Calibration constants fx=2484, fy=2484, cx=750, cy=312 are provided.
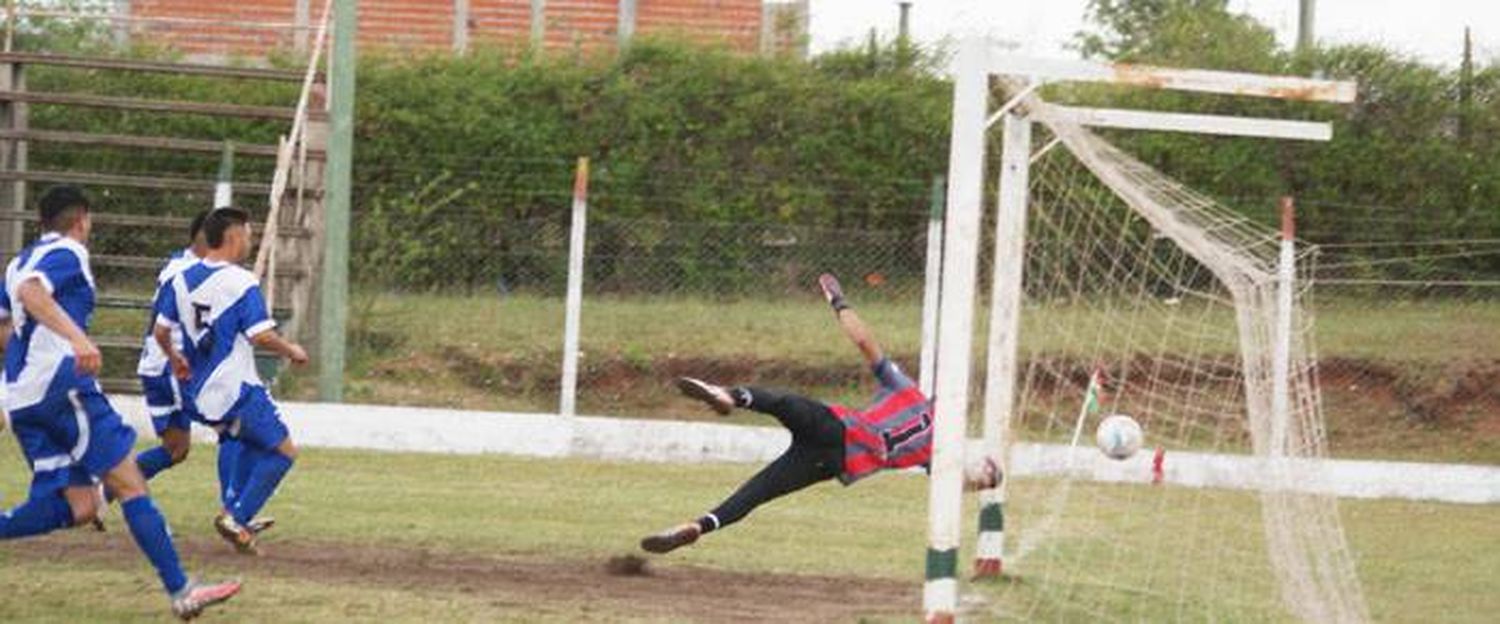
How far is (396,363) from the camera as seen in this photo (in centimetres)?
2359

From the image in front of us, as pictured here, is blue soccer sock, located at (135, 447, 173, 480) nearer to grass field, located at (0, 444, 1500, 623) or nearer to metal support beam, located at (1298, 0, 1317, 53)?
grass field, located at (0, 444, 1500, 623)

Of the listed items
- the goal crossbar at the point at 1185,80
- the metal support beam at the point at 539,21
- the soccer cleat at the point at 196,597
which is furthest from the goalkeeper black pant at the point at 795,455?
the metal support beam at the point at 539,21

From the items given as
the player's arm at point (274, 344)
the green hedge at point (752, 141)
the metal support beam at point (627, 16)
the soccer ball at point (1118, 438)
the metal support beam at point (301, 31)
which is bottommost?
the soccer ball at point (1118, 438)

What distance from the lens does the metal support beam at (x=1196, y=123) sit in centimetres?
A: 1134

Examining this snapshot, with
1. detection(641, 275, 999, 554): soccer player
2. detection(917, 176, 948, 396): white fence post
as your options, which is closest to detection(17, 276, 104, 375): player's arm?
detection(641, 275, 999, 554): soccer player

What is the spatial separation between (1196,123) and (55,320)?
5.42 metres

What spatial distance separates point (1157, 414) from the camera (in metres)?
21.4

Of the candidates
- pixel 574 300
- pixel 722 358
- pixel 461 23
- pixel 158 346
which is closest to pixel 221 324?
pixel 158 346

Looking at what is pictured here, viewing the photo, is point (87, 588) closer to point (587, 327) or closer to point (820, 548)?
point (820, 548)

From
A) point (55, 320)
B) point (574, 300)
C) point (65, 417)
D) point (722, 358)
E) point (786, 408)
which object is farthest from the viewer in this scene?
point (722, 358)

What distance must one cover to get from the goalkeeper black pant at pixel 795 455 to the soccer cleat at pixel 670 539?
39 centimetres

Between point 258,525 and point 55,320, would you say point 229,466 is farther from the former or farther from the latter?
point 55,320

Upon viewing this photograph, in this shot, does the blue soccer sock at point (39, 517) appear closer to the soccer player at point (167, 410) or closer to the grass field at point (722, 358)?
the soccer player at point (167, 410)

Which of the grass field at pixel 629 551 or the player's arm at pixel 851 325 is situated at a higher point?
the player's arm at pixel 851 325
